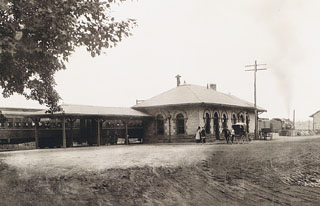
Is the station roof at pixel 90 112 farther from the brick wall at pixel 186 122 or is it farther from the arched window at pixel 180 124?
the arched window at pixel 180 124

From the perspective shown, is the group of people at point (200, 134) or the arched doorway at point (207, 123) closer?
the group of people at point (200, 134)

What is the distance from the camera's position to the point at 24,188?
9.20 meters

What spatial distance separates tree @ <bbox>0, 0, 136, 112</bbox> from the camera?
28.2 feet

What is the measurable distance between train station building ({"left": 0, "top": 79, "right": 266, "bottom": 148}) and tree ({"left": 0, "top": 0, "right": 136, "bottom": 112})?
13045 millimetres

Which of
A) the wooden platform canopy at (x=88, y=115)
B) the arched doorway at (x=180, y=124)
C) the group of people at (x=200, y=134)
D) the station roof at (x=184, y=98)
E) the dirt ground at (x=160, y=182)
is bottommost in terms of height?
the dirt ground at (x=160, y=182)

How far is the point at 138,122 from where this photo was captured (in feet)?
101

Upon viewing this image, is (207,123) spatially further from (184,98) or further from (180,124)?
(184,98)

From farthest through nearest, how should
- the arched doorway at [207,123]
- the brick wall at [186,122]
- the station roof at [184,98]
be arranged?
the arched doorway at [207,123]
the station roof at [184,98]
the brick wall at [186,122]

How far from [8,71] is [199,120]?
1949 centimetres

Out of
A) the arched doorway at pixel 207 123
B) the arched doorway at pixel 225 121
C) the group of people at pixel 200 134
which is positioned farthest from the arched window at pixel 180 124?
the arched doorway at pixel 225 121

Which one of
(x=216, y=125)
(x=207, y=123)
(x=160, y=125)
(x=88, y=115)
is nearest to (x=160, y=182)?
(x=88, y=115)

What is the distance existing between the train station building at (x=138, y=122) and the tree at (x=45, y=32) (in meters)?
13.0

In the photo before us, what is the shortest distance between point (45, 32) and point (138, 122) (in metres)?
21.9

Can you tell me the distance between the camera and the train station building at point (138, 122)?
2430 cm
